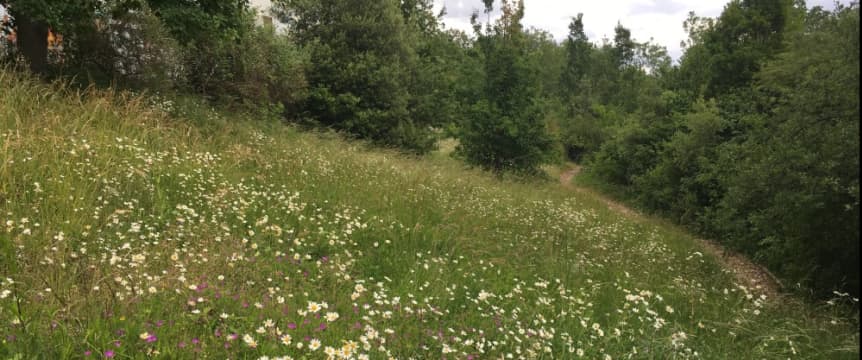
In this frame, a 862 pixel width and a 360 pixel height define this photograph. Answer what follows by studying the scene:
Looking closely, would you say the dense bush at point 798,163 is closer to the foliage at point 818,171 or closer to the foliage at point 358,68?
the foliage at point 818,171

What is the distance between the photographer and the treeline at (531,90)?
8.18 metres

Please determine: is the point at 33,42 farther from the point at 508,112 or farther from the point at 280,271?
the point at 508,112

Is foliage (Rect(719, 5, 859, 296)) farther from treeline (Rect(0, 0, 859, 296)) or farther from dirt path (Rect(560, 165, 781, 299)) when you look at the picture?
dirt path (Rect(560, 165, 781, 299))

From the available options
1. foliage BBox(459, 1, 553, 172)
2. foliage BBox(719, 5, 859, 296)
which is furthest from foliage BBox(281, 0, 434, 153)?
foliage BBox(719, 5, 859, 296)

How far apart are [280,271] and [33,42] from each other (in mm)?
8528

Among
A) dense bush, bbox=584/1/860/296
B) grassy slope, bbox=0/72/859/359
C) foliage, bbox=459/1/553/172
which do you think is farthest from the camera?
foliage, bbox=459/1/553/172

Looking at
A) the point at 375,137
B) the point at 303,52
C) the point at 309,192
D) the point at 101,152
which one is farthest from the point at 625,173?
the point at 101,152

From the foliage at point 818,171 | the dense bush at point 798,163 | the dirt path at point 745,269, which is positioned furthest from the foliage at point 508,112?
the foliage at point 818,171

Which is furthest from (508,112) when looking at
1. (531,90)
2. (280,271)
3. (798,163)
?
(280,271)

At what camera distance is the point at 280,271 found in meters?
3.74

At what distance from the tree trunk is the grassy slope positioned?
7.46ft

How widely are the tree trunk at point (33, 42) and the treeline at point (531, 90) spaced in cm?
3

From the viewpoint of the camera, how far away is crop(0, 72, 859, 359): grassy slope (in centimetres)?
275

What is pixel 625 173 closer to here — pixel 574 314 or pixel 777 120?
pixel 777 120
